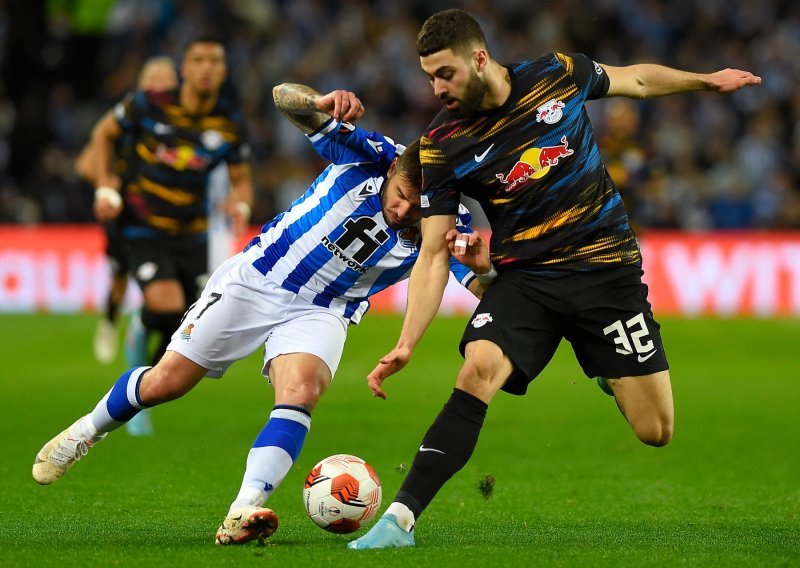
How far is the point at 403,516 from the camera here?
17.3ft

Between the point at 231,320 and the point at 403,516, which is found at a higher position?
the point at 231,320

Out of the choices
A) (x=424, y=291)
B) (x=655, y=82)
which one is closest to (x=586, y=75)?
(x=655, y=82)

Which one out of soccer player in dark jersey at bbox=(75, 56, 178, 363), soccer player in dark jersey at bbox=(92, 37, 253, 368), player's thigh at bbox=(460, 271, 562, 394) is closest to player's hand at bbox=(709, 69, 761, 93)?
player's thigh at bbox=(460, 271, 562, 394)

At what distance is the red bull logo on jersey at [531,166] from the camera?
5.62m

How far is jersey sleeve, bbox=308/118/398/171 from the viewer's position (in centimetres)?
607

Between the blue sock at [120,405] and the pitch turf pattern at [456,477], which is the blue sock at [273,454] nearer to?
the pitch turf pattern at [456,477]

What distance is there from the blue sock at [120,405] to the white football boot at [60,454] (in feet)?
0.39

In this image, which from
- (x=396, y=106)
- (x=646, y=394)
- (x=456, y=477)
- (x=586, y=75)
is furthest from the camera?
(x=396, y=106)

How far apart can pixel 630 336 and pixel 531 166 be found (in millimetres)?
883

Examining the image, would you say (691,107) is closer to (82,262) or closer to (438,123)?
(82,262)

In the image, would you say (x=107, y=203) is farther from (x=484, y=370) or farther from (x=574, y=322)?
(x=484, y=370)

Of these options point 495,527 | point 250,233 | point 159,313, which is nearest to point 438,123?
point 495,527

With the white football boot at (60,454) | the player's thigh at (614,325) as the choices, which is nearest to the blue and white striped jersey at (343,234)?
the player's thigh at (614,325)

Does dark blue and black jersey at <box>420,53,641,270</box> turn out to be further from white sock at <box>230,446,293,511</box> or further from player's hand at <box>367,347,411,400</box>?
white sock at <box>230,446,293,511</box>
